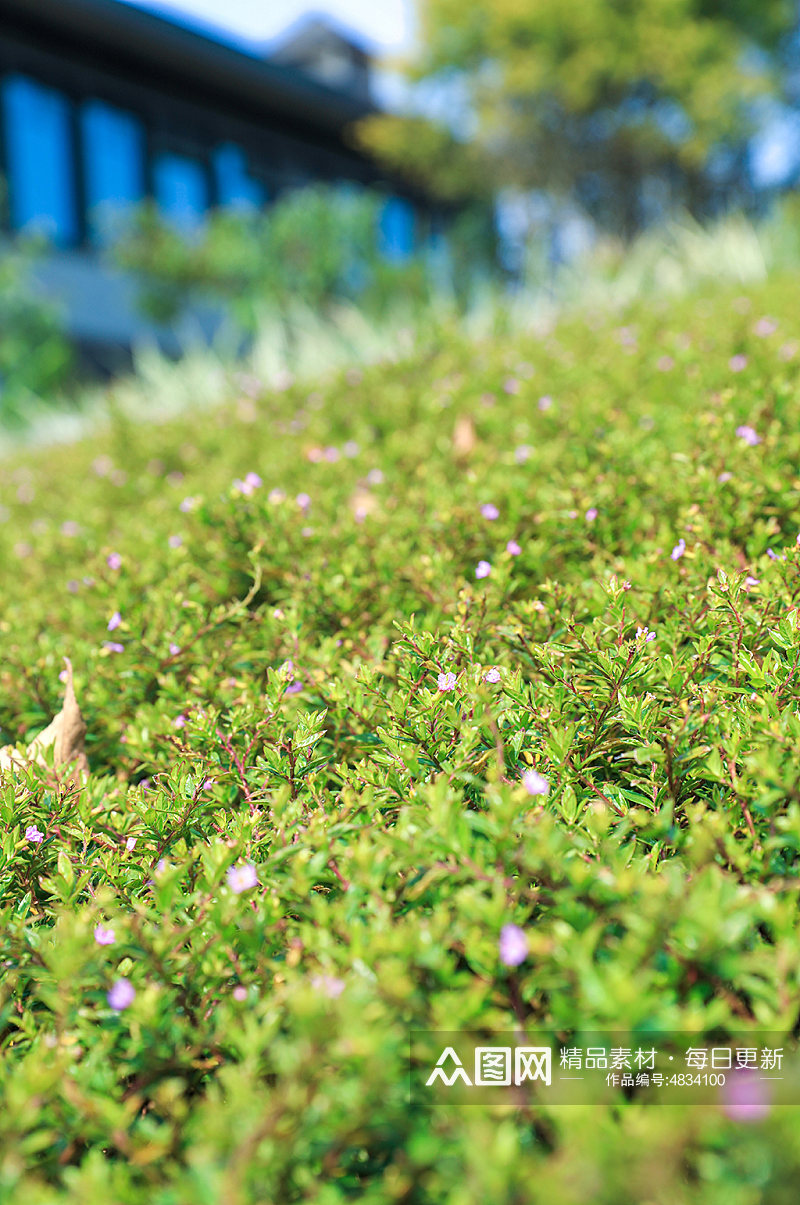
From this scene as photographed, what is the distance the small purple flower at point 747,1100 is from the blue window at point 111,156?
19.8 meters

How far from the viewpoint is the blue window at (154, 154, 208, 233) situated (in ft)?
63.3

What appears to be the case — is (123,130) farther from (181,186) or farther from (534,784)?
(534,784)

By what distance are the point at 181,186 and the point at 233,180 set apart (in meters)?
1.65

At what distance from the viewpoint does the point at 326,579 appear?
259 centimetres

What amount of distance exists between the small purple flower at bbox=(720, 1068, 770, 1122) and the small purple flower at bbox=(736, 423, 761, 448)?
6.88 ft

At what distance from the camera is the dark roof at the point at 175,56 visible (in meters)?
15.5

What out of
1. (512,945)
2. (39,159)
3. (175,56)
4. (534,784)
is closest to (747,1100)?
(512,945)

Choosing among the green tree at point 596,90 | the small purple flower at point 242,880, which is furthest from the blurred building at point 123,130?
the small purple flower at point 242,880

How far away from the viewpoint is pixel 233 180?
20.9 meters

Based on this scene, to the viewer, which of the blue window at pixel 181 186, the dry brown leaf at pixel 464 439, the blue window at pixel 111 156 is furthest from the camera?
the blue window at pixel 181 186

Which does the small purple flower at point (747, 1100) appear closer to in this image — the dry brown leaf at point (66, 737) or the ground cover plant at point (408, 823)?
the ground cover plant at point (408, 823)

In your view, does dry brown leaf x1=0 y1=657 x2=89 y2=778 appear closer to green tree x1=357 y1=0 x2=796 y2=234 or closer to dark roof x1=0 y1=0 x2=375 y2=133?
dark roof x1=0 y1=0 x2=375 y2=133

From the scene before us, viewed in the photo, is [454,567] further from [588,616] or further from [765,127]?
[765,127]

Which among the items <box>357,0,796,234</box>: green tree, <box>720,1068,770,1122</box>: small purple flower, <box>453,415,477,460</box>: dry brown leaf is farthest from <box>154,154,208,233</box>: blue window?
<box>720,1068,770,1122</box>: small purple flower
